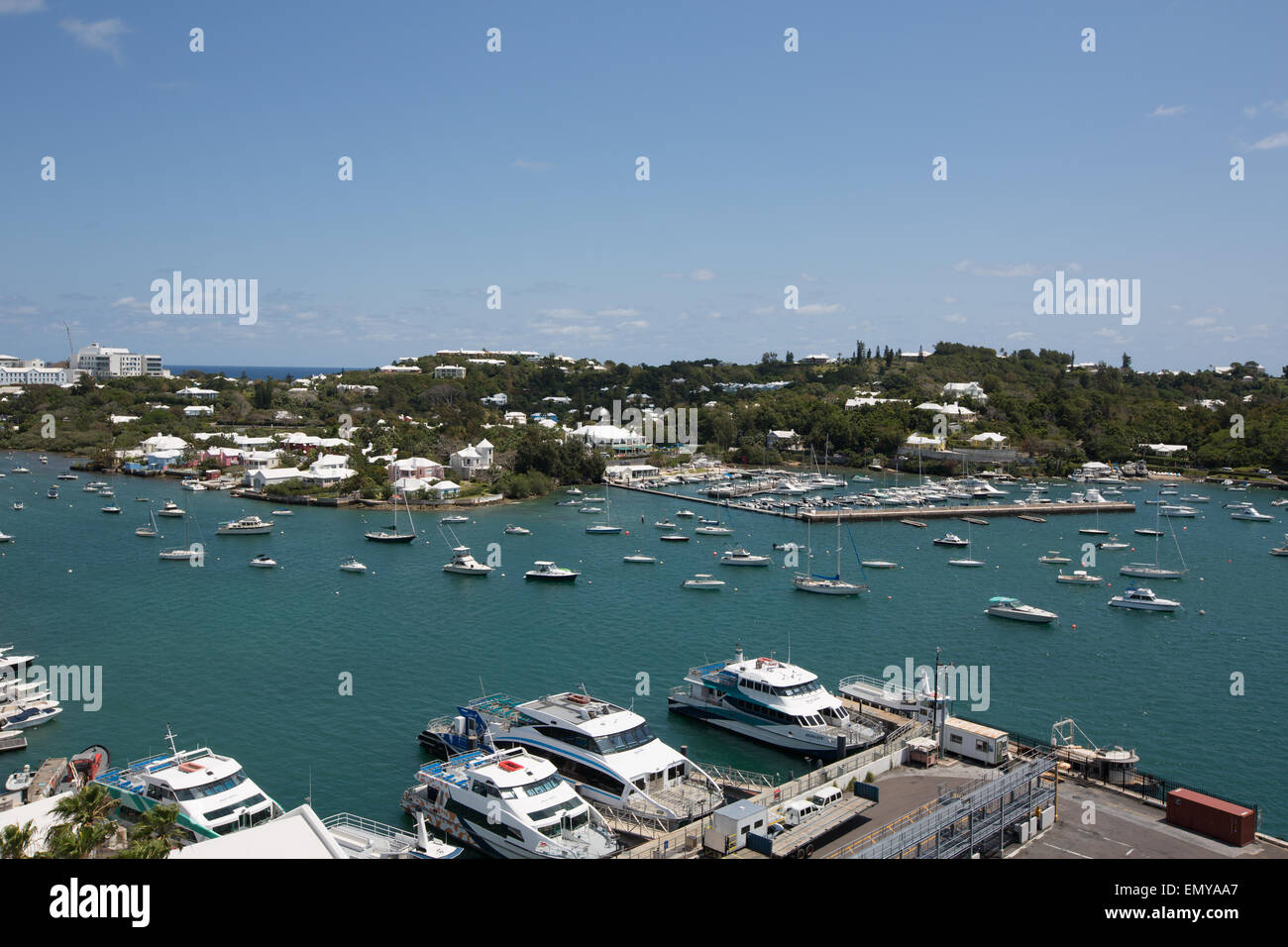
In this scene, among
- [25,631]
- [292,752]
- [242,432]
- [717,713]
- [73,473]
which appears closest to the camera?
[292,752]

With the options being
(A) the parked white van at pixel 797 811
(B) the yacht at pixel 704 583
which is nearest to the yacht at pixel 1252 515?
(B) the yacht at pixel 704 583

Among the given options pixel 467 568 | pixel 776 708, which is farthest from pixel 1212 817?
pixel 467 568

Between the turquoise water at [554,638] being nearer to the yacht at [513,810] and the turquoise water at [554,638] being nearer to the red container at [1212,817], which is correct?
the yacht at [513,810]

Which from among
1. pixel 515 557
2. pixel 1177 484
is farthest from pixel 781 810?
pixel 1177 484

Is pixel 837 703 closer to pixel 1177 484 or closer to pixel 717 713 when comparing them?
pixel 717 713

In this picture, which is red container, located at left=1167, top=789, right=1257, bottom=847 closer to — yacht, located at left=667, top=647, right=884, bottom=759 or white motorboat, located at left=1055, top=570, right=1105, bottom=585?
yacht, located at left=667, top=647, right=884, bottom=759
